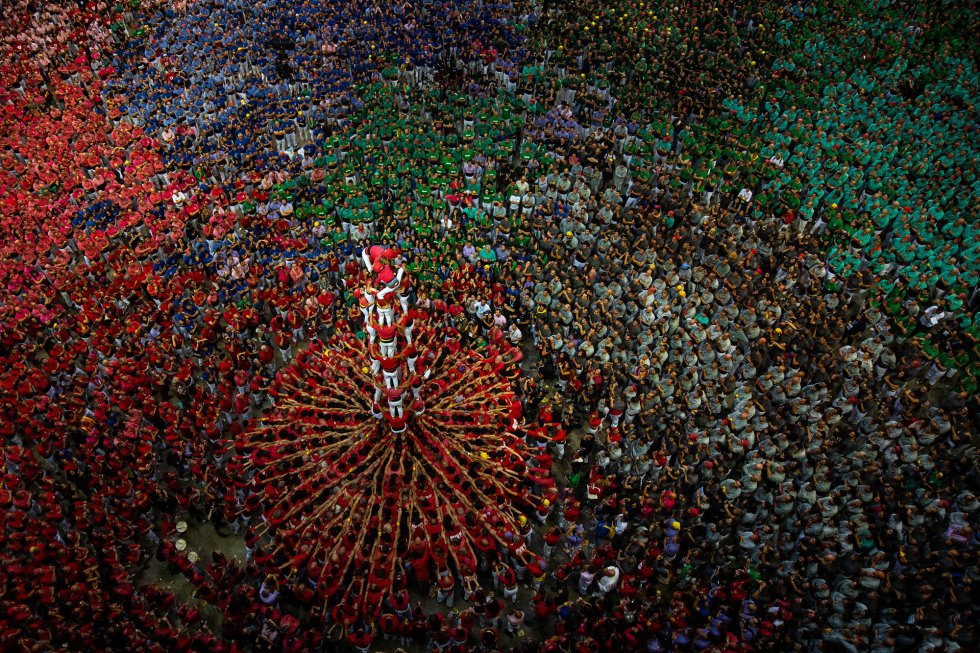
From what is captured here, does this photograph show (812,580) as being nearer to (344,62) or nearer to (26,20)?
(344,62)

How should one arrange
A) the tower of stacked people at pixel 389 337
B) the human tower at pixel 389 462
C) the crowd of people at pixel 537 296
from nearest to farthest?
1. the crowd of people at pixel 537 296
2. the tower of stacked people at pixel 389 337
3. the human tower at pixel 389 462

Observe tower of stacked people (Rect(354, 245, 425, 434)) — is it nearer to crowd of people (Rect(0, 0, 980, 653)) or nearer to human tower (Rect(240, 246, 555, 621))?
human tower (Rect(240, 246, 555, 621))

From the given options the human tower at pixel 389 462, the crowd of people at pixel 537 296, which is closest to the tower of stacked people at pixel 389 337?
the human tower at pixel 389 462

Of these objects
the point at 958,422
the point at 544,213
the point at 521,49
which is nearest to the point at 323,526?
the point at 544,213

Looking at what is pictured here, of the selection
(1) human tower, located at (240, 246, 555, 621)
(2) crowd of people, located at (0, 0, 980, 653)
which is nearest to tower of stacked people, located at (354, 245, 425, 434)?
(1) human tower, located at (240, 246, 555, 621)

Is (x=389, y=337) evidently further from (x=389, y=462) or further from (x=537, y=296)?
(x=537, y=296)

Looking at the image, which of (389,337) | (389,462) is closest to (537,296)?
(389,337)

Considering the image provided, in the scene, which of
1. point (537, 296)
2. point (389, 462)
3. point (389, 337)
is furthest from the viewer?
point (537, 296)

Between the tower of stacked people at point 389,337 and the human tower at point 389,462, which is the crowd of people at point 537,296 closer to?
the human tower at point 389,462
